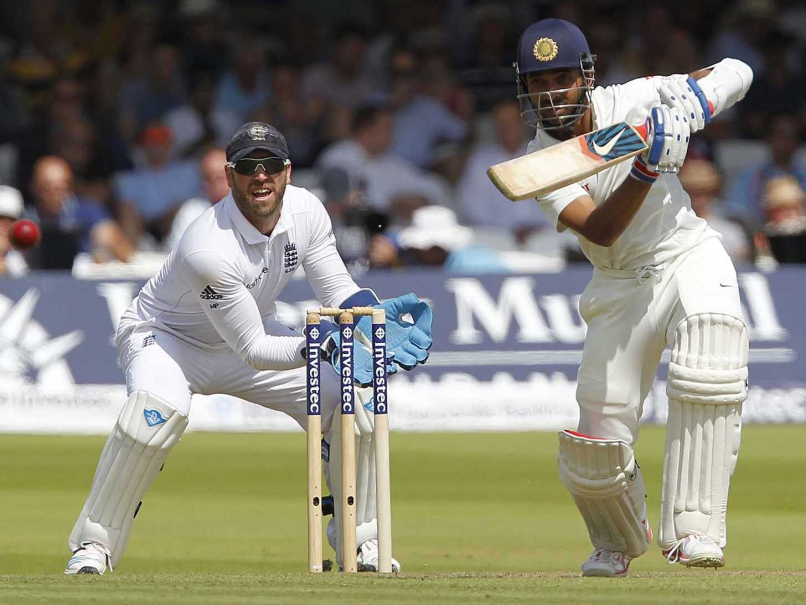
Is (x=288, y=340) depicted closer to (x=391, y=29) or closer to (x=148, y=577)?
(x=148, y=577)

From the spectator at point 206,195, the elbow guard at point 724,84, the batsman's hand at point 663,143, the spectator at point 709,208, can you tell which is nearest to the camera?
the batsman's hand at point 663,143

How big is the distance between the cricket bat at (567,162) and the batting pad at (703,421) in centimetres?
55

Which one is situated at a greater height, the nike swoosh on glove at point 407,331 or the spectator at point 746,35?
the spectator at point 746,35

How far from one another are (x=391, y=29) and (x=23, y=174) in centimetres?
319

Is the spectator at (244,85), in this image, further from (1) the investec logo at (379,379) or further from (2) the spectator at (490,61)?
(1) the investec logo at (379,379)

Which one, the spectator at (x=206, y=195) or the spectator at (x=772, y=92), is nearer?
the spectator at (x=206, y=195)

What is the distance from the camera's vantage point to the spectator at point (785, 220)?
8883 mm

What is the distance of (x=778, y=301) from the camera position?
8.31 meters

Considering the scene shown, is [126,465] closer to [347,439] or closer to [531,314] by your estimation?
[347,439]

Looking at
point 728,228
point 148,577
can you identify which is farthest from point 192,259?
point 728,228

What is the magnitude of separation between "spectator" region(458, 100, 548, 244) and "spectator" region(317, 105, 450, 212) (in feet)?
0.67

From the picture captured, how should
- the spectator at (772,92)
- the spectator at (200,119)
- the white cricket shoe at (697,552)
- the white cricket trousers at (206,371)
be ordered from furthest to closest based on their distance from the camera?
the spectator at (772,92), the spectator at (200,119), the white cricket trousers at (206,371), the white cricket shoe at (697,552)

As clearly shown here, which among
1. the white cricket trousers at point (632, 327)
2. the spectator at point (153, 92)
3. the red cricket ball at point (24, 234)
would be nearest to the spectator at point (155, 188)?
the spectator at point (153, 92)

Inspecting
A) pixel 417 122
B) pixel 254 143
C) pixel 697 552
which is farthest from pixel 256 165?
pixel 417 122
